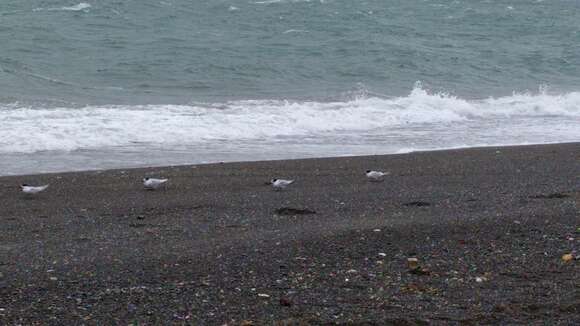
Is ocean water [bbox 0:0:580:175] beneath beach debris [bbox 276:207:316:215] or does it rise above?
above

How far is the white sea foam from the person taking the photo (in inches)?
519

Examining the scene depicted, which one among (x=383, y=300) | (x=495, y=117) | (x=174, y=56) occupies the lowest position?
(x=383, y=300)

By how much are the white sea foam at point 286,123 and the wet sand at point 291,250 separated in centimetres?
334

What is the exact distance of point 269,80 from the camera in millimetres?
21719

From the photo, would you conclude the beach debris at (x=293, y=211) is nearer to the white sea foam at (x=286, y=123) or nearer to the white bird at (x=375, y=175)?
the white bird at (x=375, y=175)

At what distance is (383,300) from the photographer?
520 cm

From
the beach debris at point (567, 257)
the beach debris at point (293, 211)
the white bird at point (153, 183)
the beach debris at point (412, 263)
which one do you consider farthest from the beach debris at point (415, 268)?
the white bird at point (153, 183)

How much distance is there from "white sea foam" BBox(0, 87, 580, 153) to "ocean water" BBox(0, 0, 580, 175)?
37 millimetres

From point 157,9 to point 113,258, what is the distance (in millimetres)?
28223

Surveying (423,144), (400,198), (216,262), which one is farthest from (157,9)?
(216,262)

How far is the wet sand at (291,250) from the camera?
→ 5.04 meters

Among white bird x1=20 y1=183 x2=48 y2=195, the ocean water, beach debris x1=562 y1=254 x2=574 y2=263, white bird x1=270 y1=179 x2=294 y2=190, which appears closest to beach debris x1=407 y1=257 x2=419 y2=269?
beach debris x1=562 y1=254 x2=574 y2=263

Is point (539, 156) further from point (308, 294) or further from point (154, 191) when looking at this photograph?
point (308, 294)

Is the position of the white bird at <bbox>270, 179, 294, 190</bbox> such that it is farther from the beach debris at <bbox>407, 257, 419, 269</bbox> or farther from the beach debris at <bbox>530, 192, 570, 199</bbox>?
the beach debris at <bbox>407, 257, 419, 269</bbox>
